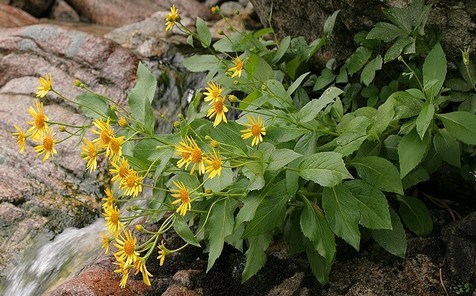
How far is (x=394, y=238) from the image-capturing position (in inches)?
94.5

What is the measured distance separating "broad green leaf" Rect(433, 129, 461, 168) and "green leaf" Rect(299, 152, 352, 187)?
1.74ft

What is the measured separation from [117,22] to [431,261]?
436 cm

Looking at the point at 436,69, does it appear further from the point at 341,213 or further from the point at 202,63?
the point at 202,63

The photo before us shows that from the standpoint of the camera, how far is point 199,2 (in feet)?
20.7

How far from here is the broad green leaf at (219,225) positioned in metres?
2.17

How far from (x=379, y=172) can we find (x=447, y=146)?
0.98ft

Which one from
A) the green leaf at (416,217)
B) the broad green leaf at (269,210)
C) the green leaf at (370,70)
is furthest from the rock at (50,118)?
the green leaf at (416,217)

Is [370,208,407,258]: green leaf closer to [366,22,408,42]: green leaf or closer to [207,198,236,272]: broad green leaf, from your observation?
[207,198,236,272]: broad green leaf

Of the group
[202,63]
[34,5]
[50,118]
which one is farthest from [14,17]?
[202,63]

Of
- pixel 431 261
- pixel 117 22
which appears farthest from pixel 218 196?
pixel 117 22

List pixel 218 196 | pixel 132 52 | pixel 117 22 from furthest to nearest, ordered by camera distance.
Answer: pixel 117 22 → pixel 132 52 → pixel 218 196

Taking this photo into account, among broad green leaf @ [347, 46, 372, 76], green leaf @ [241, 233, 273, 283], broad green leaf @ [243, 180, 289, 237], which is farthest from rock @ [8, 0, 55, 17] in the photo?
broad green leaf @ [243, 180, 289, 237]

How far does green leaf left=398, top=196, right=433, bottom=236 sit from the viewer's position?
8.36ft

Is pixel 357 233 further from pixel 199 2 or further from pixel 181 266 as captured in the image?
pixel 199 2
